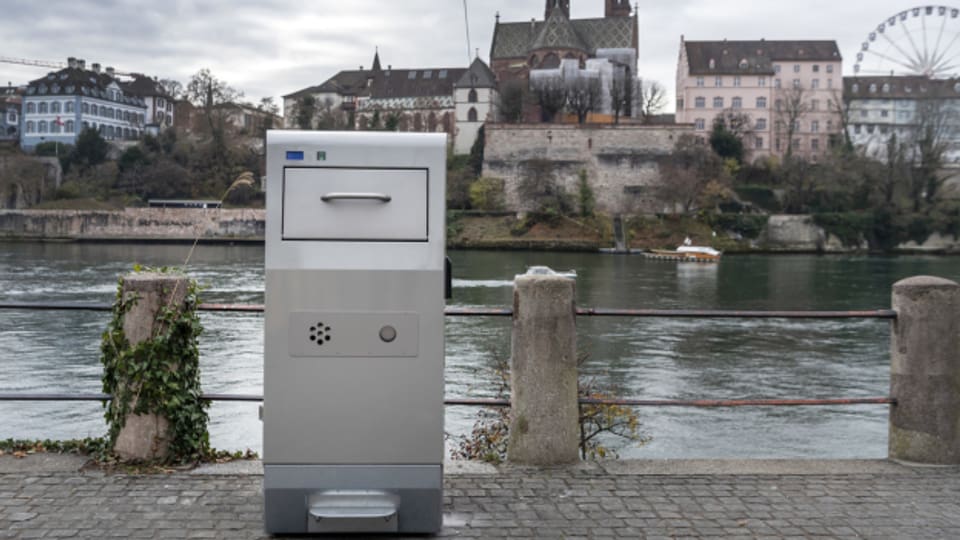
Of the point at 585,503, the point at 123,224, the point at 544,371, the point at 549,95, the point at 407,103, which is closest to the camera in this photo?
the point at 585,503

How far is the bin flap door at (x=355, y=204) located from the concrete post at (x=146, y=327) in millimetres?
1473

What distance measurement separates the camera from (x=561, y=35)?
97938mm

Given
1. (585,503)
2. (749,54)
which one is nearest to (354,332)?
(585,503)

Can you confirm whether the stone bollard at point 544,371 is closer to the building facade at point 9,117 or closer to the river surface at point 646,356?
the river surface at point 646,356

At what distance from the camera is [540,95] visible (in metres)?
92.1

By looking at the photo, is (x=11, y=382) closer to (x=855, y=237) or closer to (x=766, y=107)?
(x=855, y=237)

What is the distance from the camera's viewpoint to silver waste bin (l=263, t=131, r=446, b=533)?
4.07m

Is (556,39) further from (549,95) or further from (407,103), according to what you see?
(407,103)

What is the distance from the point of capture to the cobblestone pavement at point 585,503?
436cm

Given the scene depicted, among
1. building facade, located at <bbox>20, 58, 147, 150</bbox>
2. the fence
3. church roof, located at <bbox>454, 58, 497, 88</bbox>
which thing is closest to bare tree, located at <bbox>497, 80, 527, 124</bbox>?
church roof, located at <bbox>454, 58, 497, 88</bbox>

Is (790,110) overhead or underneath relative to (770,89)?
underneath

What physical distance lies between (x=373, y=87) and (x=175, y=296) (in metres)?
105

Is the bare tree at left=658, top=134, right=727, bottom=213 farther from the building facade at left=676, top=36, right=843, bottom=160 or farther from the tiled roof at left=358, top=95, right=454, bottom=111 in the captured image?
the tiled roof at left=358, top=95, right=454, bottom=111

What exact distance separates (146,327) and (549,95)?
88.7m
